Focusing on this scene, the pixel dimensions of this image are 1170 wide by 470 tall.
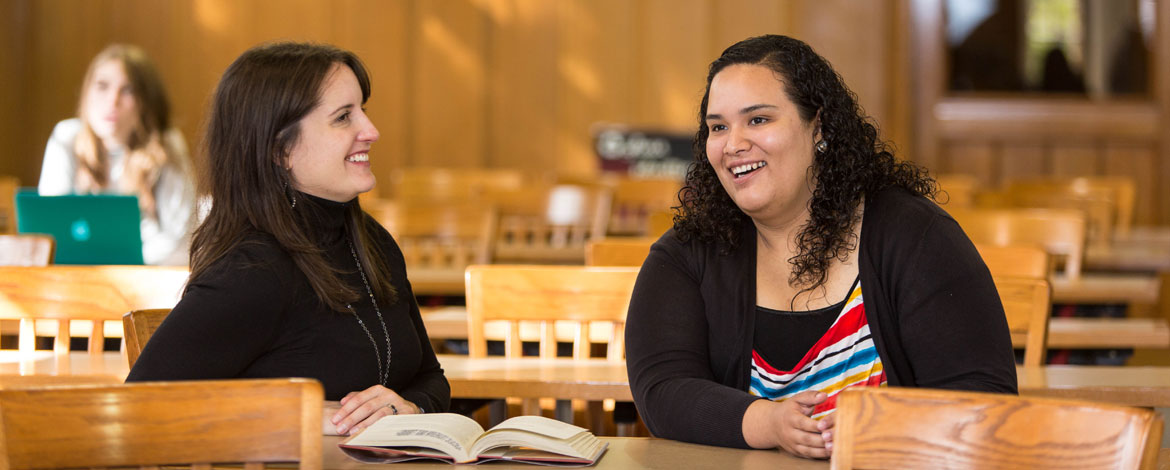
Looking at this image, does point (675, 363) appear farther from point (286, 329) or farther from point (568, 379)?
point (286, 329)

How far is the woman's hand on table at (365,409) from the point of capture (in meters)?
1.69

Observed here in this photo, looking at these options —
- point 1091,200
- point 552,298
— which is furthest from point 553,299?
point 1091,200

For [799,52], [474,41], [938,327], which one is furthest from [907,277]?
[474,41]

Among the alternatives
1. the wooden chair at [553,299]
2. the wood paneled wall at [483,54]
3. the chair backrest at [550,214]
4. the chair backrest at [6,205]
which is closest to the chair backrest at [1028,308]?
the wooden chair at [553,299]

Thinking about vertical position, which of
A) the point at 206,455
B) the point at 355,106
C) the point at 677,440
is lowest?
the point at 677,440

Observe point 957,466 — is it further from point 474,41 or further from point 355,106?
point 474,41

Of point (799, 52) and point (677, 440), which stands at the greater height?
point (799, 52)

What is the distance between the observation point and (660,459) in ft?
5.20

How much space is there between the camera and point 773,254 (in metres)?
1.98

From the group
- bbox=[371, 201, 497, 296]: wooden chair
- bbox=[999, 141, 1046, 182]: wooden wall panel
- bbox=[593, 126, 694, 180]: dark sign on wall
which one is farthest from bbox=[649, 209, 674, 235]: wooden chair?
bbox=[999, 141, 1046, 182]: wooden wall panel

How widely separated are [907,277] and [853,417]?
2.10 ft

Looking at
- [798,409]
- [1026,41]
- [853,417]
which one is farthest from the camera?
[1026,41]

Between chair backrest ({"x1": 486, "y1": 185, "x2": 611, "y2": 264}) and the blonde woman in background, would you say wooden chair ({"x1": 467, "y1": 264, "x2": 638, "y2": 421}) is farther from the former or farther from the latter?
chair backrest ({"x1": 486, "y1": 185, "x2": 611, "y2": 264})

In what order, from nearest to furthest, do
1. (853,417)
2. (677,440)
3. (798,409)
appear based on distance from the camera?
(853,417)
(798,409)
(677,440)
